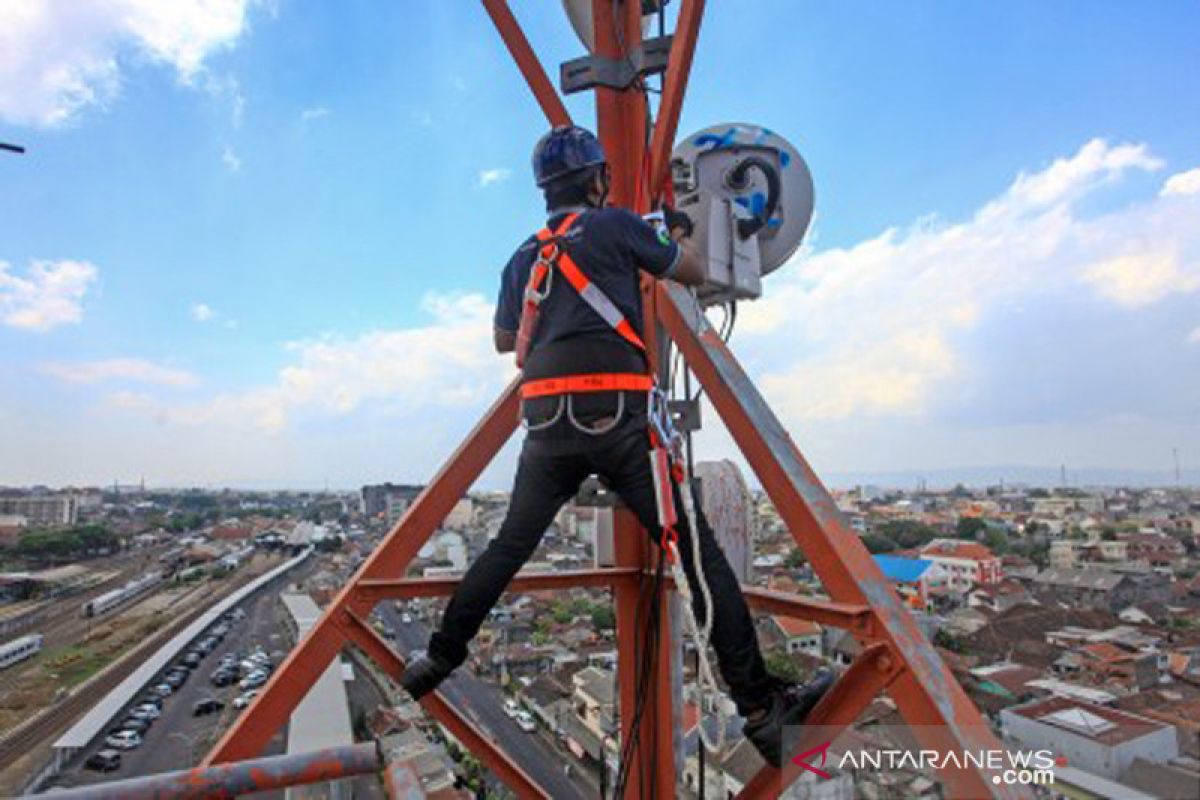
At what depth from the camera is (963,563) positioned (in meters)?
34.0

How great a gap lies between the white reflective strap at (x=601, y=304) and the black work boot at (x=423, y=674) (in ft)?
3.93

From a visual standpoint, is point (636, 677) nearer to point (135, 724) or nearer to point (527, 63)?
point (527, 63)

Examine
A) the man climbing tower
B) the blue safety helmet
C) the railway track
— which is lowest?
the railway track

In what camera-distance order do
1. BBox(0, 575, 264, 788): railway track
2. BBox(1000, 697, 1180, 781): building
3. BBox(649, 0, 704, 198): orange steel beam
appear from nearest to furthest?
BBox(1000, 697, 1180, 781): building → BBox(649, 0, 704, 198): orange steel beam → BBox(0, 575, 264, 788): railway track

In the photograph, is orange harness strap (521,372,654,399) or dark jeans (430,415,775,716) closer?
dark jeans (430,415,775,716)

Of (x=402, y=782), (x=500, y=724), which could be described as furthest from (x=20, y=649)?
(x=500, y=724)

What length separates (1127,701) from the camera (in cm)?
926

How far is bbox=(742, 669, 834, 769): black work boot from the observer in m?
1.98

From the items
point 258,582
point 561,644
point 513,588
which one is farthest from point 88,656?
point 561,644

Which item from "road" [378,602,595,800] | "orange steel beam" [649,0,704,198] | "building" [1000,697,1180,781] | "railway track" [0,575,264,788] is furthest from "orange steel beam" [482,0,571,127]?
"road" [378,602,595,800]

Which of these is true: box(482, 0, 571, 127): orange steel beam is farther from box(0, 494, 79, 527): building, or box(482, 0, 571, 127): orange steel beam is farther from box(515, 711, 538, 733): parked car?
box(0, 494, 79, 527): building

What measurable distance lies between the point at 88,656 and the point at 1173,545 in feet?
166

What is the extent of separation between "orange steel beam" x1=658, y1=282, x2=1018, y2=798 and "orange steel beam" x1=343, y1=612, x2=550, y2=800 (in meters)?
1.37

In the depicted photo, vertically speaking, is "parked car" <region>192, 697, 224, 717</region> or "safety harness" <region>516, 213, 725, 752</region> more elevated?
"safety harness" <region>516, 213, 725, 752</region>
